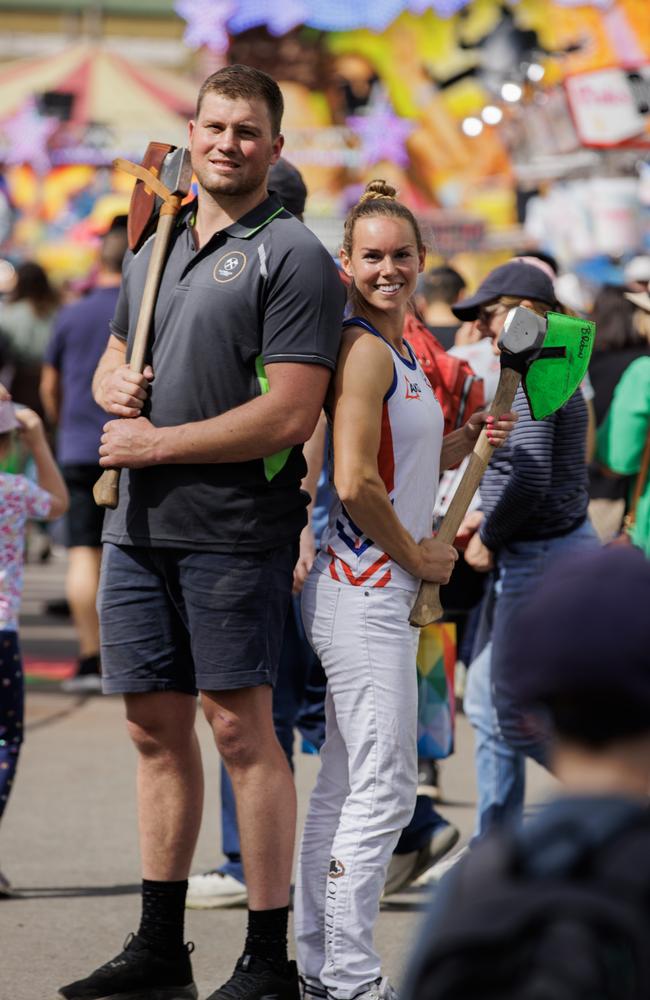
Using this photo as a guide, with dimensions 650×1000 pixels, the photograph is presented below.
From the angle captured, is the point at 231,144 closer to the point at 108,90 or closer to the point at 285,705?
the point at 285,705

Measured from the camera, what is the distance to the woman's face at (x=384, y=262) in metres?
3.84

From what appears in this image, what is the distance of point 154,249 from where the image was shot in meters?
3.93

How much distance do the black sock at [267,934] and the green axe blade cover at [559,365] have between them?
4.35 feet

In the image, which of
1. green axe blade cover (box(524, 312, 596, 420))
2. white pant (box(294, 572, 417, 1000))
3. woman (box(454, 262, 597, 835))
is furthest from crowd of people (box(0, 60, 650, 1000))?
woman (box(454, 262, 597, 835))

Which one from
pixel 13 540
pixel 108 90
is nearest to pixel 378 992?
pixel 13 540

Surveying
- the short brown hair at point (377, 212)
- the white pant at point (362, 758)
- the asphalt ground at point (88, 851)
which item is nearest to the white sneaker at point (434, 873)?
the asphalt ground at point (88, 851)

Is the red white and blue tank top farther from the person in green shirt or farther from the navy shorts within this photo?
the person in green shirt

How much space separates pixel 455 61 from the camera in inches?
1277

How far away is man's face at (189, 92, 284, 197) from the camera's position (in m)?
3.82

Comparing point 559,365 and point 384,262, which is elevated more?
point 384,262

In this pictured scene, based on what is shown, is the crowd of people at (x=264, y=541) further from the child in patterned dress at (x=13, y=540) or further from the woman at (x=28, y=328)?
the woman at (x=28, y=328)

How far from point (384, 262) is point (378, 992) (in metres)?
1.59

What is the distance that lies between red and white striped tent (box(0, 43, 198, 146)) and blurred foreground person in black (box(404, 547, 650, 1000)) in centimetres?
2457

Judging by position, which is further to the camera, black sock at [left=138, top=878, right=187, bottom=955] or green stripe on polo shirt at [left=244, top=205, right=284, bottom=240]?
black sock at [left=138, top=878, right=187, bottom=955]
